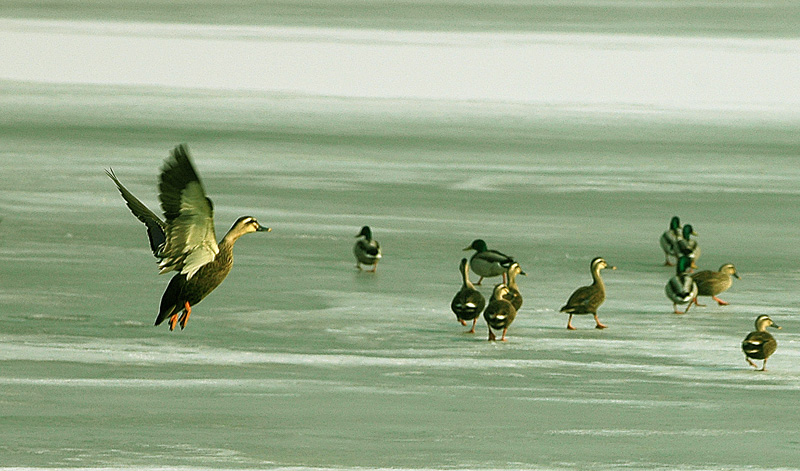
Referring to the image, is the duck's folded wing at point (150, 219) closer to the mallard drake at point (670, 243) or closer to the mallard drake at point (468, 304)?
the mallard drake at point (468, 304)

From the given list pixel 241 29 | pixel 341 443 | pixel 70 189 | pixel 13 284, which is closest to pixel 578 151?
pixel 70 189

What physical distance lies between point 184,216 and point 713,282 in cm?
568

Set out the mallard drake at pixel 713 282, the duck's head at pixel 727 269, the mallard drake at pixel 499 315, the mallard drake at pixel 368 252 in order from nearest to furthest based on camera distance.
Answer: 1. the mallard drake at pixel 499 315
2. the mallard drake at pixel 713 282
3. the duck's head at pixel 727 269
4. the mallard drake at pixel 368 252

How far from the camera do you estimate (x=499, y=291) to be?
9.88 meters

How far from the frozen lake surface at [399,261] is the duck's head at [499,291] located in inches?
11.2

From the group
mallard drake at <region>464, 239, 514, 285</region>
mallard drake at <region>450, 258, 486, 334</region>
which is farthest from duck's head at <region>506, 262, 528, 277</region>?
mallard drake at <region>450, 258, 486, 334</region>

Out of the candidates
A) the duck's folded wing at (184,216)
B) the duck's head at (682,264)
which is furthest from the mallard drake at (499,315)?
the duck's folded wing at (184,216)

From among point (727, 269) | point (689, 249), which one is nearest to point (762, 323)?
point (727, 269)

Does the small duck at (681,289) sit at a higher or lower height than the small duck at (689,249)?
lower

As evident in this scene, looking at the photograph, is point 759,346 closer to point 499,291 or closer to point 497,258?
point 499,291

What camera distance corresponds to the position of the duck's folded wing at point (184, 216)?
19.2 ft

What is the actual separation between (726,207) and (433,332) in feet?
21.8

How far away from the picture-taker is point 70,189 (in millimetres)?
16109

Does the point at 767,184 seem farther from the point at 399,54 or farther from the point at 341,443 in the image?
the point at 399,54
